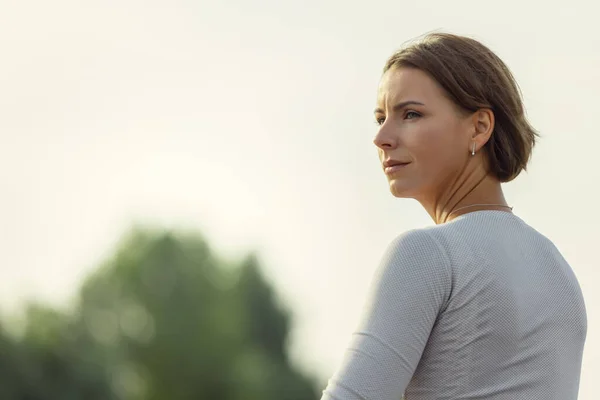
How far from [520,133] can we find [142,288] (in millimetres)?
59592

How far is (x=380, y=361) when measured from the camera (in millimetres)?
3156

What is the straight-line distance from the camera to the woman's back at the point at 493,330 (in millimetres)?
3225

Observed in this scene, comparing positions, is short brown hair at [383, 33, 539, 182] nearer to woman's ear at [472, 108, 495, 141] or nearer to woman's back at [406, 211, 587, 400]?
woman's ear at [472, 108, 495, 141]

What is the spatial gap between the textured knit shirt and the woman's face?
26 centimetres

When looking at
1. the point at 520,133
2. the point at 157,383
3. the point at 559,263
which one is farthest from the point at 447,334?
A: the point at 157,383

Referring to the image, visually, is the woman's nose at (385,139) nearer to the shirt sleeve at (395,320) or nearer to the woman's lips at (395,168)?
the woman's lips at (395,168)

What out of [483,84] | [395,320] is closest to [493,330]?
[395,320]

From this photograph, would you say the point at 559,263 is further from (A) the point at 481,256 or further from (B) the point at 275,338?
(B) the point at 275,338

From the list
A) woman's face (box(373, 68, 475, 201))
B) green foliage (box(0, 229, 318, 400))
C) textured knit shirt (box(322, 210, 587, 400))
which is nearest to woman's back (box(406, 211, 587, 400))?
textured knit shirt (box(322, 210, 587, 400))

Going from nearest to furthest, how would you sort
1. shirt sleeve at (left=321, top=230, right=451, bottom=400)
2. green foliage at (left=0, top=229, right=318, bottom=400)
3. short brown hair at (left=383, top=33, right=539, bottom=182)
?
1. shirt sleeve at (left=321, top=230, right=451, bottom=400)
2. short brown hair at (left=383, top=33, right=539, bottom=182)
3. green foliage at (left=0, top=229, right=318, bottom=400)

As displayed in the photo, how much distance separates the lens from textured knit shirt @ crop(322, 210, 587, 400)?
125 inches

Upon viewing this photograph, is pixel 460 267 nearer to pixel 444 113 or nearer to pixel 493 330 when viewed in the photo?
pixel 493 330

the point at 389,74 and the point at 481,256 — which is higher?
the point at 389,74

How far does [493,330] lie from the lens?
3.22m
